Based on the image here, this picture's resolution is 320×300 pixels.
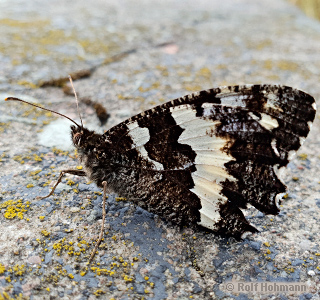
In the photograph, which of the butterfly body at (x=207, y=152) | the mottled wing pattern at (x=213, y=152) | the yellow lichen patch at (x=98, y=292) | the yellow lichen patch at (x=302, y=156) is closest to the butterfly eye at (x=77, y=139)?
the butterfly body at (x=207, y=152)

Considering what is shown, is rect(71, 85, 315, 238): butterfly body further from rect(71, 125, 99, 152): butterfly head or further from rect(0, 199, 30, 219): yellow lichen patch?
rect(0, 199, 30, 219): yellow lichen patch

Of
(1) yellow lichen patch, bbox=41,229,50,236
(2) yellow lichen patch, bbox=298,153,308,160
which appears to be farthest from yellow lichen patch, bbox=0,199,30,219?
(2) yellow lichen patch, bbox=298,153,308,160

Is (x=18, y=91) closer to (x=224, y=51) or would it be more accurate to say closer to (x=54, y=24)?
(x=54, y=24)

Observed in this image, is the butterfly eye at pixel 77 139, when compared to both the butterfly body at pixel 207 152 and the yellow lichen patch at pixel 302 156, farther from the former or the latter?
the yellow lichen patch at pixel 302 156

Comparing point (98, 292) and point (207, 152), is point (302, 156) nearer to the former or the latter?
point (207, 152)

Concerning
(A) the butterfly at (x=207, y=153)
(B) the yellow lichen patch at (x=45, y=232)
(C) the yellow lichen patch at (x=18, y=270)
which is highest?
(A) the butterfly at (x=207, y=153)

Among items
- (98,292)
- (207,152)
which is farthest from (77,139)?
(98,292)

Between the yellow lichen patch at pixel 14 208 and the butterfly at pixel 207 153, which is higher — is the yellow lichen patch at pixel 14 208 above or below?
below
